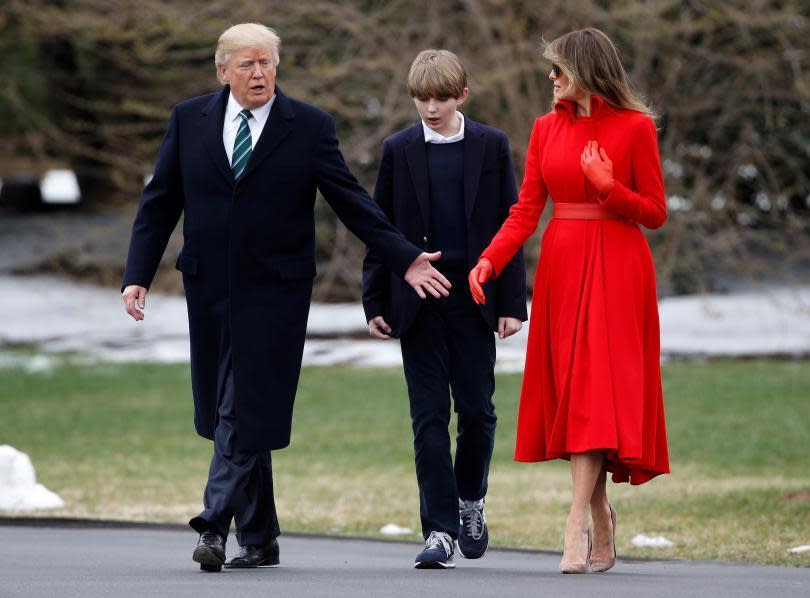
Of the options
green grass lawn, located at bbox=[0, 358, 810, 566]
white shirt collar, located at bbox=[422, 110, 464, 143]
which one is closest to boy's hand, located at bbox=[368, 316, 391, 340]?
white shirt collar, located at bbox=[422, 110, 464, 143]

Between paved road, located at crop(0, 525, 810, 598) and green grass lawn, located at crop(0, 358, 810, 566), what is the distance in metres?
1.16

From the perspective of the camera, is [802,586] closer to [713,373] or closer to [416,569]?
[416,569]

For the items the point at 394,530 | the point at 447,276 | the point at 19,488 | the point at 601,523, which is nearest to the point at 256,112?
the point at 447,276

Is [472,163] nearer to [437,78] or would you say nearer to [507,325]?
[437,78]

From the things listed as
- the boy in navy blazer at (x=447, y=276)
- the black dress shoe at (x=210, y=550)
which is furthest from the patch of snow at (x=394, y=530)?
the black dress shoe at (x=210, y=550)

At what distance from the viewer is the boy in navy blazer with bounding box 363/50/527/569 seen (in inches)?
268

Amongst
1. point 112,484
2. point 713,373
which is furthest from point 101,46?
point 112,484

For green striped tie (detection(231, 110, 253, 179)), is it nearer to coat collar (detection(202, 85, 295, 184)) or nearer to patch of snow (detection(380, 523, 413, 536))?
coat collar (detection(202, 85, 295, 184))

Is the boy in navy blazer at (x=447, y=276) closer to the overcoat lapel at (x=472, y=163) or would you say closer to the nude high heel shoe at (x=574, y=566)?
the overcoat lapel at (x=472, y=163)

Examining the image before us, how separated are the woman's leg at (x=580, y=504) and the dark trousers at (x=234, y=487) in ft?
3.65

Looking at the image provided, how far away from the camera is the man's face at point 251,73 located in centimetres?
656

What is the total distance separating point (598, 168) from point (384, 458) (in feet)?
21.3

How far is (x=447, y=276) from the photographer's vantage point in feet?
22.4

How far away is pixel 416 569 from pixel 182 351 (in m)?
13.6
